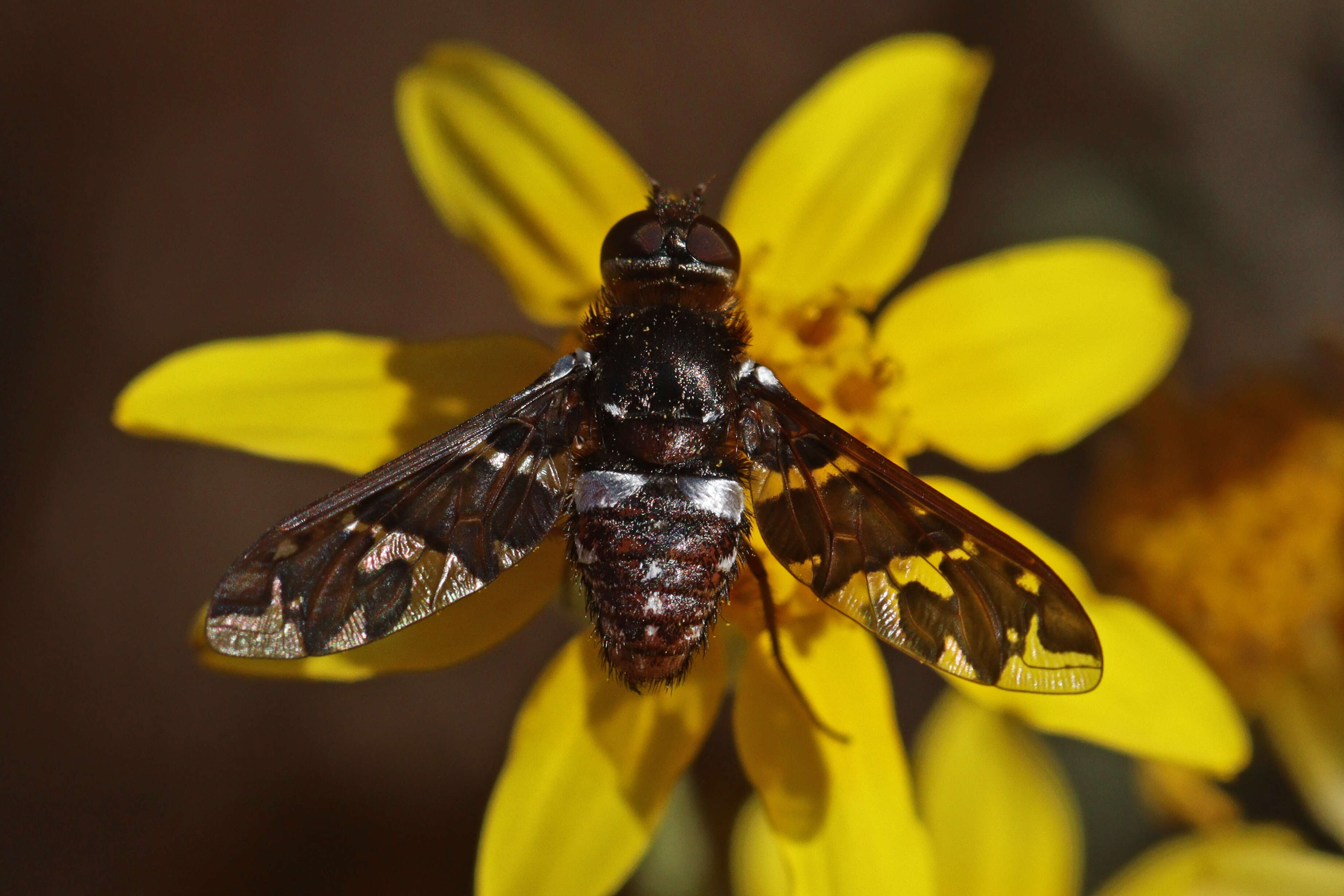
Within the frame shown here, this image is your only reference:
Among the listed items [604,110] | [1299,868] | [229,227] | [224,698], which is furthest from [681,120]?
[1299,868]

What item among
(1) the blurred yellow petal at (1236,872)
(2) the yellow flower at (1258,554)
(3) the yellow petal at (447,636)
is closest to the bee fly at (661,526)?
(3) the yellow petal at (447,636)

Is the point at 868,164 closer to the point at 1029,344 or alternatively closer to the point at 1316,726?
the point at 1029,344

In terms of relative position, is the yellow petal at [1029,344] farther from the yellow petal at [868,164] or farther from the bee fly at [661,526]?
the bee fly at [661,526]

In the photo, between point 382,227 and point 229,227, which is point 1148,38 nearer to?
point 382,227

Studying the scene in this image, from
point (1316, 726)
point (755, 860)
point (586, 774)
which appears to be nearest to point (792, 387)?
point (586, 774)

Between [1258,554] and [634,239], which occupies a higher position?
[634,239]
